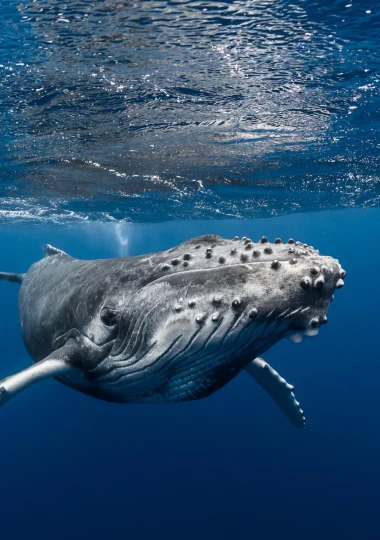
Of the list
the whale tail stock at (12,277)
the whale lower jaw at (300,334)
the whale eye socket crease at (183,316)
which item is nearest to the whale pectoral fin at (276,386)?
the whale eye socket crease at (183,316)

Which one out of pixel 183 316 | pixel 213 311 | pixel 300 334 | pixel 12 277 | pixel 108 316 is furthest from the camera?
pixel 12 277

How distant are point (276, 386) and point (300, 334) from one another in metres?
6.17

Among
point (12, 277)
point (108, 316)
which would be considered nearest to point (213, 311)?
point (108, 316)

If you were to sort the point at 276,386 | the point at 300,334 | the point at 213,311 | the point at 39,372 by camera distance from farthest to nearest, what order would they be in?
1. the point at 276,386
2. the point at 39,372
3. the point at 213,311
4. the point at 300,334

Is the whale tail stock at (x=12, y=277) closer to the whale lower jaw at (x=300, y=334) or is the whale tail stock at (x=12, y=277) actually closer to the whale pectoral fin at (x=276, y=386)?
the whale pectoral fin at (x=276, y=386)

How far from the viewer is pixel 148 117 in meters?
13.6

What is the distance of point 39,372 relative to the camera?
16.4ft

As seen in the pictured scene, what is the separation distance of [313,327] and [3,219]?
4265 cm

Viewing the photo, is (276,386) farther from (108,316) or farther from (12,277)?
(12,277)

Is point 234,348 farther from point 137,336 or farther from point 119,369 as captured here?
point 119,369

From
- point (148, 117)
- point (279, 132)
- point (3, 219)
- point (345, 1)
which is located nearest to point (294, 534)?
point (279, 132)

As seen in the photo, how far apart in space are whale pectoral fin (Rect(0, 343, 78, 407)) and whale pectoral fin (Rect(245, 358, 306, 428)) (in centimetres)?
417

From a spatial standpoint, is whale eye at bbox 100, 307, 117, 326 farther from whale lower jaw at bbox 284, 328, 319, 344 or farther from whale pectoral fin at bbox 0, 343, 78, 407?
whale lower jaw at bbox 284, 328, 319, 344

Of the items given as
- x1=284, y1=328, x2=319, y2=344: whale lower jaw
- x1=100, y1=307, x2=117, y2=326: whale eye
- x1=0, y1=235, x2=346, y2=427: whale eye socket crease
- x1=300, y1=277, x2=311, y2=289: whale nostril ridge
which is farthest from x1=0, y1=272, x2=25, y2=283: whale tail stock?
x1=300, y1=277, x2=311, y2=289: whale nostril ridge
